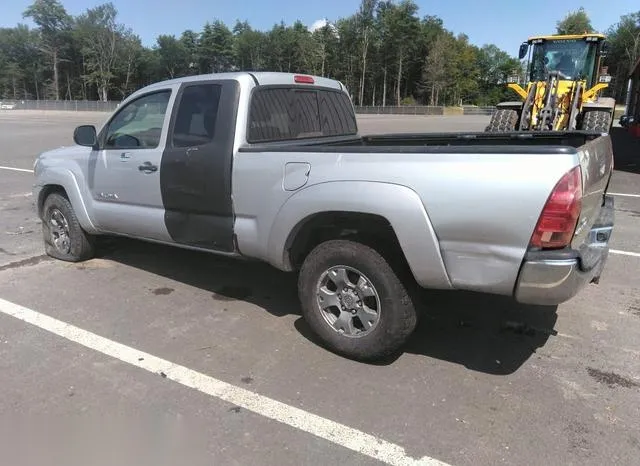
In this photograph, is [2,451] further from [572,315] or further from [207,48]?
[207,48]

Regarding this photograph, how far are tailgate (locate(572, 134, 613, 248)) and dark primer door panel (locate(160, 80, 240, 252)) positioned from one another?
2420 millimetres

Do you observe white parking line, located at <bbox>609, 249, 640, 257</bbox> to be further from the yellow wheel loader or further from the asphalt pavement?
the yellow wheel loader

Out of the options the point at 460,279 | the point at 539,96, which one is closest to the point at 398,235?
the point at 460,279

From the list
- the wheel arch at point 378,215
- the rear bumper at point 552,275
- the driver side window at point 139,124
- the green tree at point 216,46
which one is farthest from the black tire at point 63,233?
the green tree at point 216,46

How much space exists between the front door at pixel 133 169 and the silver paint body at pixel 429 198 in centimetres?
74

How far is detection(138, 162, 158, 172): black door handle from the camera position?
4.80 meters

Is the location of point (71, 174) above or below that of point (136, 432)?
above

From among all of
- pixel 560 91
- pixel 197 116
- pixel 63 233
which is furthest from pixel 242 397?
pixel 560 91

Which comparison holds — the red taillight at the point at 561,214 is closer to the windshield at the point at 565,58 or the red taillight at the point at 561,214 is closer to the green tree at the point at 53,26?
the windshield at the point at 565,58

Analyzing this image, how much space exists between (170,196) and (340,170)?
1778 millimetres

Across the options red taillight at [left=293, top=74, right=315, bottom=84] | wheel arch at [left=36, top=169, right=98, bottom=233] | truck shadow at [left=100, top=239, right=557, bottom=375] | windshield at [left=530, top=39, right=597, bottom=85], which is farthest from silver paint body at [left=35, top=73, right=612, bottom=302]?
windshield at [left=530, top=39, right=597, bottom=85]

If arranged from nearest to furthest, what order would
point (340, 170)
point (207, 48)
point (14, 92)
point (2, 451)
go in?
point (2, 451)
point (340, 170)
point (207, 48)
point (14, 92)

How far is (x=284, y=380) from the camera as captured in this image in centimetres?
358

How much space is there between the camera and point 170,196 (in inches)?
185
